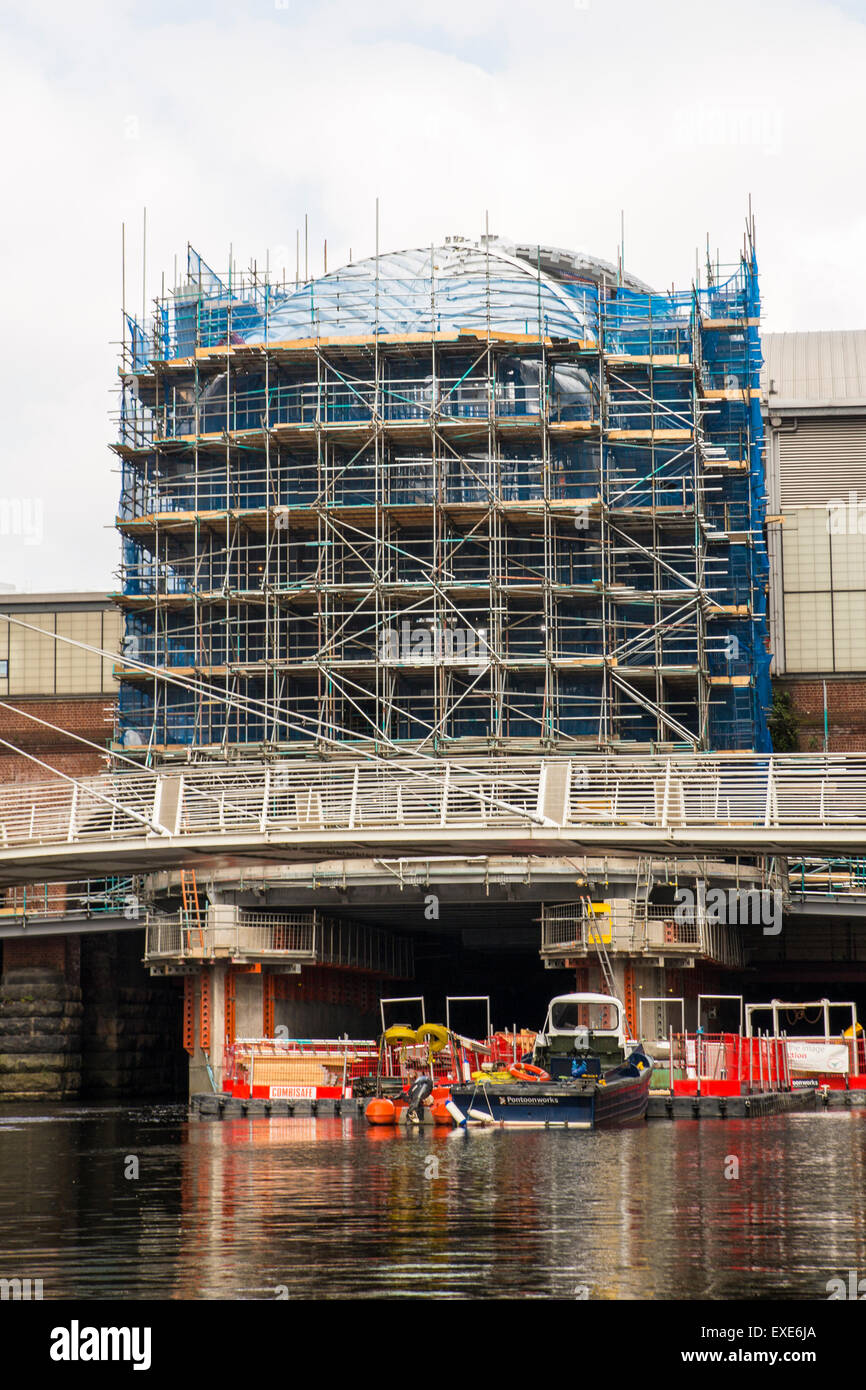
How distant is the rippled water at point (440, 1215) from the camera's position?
17844 millimetres

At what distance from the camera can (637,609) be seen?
6625 centimetres

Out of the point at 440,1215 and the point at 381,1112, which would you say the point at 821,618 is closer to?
the point at 381,1112

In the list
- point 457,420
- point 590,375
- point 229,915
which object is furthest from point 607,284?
point 229,915

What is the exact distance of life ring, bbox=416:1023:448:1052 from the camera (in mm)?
52781

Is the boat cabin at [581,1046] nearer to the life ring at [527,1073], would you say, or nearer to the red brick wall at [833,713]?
the life ring at [527,1073]

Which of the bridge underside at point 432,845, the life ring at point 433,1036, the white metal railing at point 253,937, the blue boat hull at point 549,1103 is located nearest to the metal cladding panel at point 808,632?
the white metal railing at point 253,937

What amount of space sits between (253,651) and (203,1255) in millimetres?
48498
